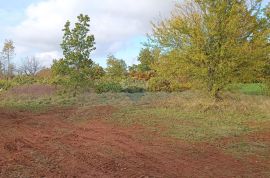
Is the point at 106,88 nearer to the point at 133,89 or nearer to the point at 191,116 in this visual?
the point at 133,89

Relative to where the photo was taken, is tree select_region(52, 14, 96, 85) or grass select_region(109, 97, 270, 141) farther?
tree select_region(52, 14, 96, 85)

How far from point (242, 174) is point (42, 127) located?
653 centimetres

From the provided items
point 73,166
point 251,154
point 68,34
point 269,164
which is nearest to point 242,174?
point 269,164

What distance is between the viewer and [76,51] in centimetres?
2194

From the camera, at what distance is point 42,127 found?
12164 millimetres

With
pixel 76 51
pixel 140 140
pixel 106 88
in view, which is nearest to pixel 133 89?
pixel 106 88

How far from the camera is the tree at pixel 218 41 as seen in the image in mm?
16953

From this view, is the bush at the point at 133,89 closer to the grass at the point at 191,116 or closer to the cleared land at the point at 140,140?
the grass at the point at 191,116

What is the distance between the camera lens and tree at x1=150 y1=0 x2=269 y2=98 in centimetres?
1695

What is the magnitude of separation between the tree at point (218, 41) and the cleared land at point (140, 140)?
132 centimetres

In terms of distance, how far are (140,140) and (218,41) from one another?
8.23 metres

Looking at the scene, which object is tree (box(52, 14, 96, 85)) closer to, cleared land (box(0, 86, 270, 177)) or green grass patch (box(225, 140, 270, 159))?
cleared land (box(0, 86, 270, 177))

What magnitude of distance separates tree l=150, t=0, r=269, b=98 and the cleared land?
4.33 ft

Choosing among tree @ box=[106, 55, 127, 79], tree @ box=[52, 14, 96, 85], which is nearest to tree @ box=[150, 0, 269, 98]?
tree @ box=[52, 14, 96, 85]
